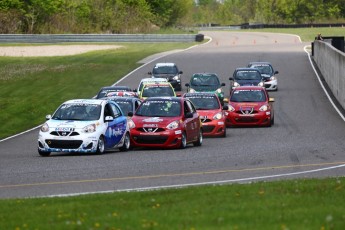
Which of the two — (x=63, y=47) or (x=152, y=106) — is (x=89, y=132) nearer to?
(x=152, y=106)

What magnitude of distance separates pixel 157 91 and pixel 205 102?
591 centimetres

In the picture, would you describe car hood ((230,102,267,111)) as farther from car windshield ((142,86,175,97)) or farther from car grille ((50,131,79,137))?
car grille ((50,131,79,137))

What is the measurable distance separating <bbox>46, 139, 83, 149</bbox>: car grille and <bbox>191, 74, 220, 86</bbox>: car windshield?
21482 millimetres

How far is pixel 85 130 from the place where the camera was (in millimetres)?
24375

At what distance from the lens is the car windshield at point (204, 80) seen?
45444 millimetres

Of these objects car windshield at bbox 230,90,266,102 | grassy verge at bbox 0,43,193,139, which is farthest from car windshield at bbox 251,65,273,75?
car windshield at bbox 230,90,266,102

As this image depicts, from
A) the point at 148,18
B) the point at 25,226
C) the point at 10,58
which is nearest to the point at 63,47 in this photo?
the point at 10,58

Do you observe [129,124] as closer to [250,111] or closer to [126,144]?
[126,144]

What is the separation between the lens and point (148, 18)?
111m

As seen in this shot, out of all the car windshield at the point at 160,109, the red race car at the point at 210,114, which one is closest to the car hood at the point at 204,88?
the red race car at the point at 210,114

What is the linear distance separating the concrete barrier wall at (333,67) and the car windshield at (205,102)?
928cm

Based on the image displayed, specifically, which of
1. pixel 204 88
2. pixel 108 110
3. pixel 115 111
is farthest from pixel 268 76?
pixel 108 110

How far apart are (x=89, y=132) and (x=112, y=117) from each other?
115cm

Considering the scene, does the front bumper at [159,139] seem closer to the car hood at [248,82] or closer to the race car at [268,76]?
the car hood at [248,82]
